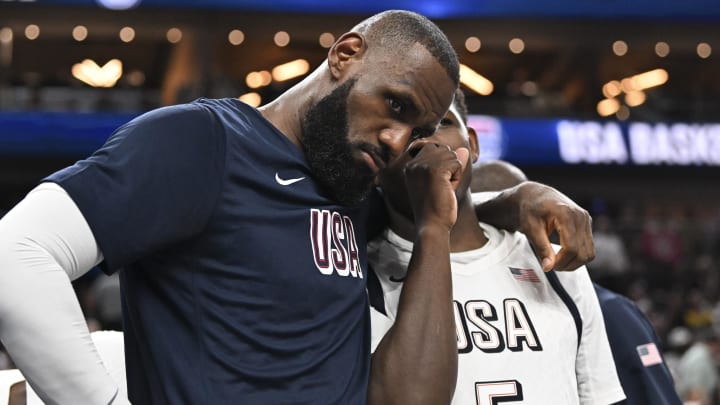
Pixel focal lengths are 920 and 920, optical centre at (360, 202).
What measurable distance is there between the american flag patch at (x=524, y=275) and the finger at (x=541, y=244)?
46 millimetres

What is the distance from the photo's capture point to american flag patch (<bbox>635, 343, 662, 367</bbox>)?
2.48m

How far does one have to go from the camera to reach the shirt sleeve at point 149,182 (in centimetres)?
147

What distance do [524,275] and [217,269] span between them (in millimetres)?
864

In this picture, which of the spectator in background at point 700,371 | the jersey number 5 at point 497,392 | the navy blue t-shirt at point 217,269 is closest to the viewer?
the navy blue t-shirt at point 217,269

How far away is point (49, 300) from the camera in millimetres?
1401

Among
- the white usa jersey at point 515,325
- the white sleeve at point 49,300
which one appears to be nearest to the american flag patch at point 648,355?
the white usa jersey at point 515,325

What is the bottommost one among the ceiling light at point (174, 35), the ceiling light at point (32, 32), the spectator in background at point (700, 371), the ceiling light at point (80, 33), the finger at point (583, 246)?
the spectator in background at point (700, 371)

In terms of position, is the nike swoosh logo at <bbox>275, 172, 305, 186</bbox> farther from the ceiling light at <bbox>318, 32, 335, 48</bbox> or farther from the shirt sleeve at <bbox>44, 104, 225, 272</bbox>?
the ceiling light at <bbox>318, 32, 335, 48</bbox>

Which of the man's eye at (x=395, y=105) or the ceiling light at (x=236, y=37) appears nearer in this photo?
the man's eye at (x=395, y=105)

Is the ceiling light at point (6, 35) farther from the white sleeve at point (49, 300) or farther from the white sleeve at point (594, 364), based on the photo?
the white sleeve at point (49, 300)

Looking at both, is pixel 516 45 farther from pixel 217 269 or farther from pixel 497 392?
pixel 217 269

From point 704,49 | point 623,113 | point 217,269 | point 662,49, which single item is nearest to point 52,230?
point 217,269

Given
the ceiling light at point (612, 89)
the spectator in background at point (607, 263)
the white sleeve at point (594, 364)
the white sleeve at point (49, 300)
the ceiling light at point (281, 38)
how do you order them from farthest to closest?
the ceiling light at point (612, 89) → the ceiling light at point (281, 38) → the spectator in background at point (607, 263) → the white sleeve at point (594, 364) → the white sleeve at point (49, 300)

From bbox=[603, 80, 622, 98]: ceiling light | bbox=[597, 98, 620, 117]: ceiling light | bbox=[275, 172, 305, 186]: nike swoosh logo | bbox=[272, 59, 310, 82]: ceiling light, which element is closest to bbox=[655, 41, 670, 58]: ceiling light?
bbox=[603, 80, 622, 98]: ceiling light
